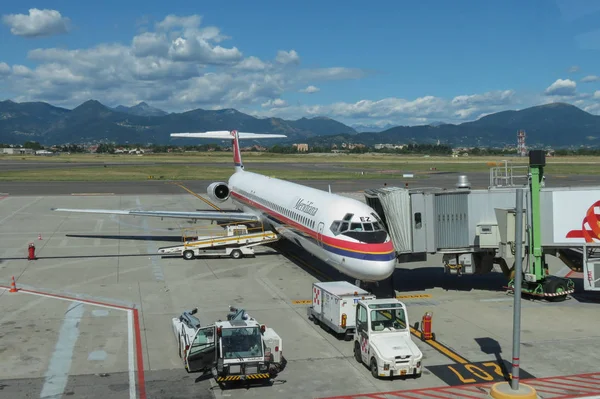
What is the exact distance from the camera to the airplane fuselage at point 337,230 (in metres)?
23.0

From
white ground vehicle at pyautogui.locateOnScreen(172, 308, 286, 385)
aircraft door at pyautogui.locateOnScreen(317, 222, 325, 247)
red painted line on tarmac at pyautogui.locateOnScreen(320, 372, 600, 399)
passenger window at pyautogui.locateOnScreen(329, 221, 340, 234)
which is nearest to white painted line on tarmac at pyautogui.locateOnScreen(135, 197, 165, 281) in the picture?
aircraft door at pyautogui.locateOnScreen(317, 222, 325, 247)

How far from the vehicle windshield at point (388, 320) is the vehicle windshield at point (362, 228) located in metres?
5.58

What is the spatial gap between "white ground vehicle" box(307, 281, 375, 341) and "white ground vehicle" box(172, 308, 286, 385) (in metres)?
2.81

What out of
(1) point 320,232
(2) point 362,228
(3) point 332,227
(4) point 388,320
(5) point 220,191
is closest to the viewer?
(4) point 388,320

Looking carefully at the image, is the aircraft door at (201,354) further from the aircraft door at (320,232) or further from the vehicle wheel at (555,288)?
the vehicle wheel at (555,288)

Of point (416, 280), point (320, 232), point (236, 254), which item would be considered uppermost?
point (320, 232)

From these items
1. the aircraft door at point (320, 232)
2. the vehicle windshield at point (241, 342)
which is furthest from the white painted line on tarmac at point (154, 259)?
the vehicle windshield at point (241, 342)

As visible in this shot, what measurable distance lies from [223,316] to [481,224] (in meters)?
11.5

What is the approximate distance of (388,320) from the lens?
698 inches

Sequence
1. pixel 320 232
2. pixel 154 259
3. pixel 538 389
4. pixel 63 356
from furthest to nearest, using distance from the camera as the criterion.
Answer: pixel 154 259 < pixel 320 232 < pixel 63 356 < pixel 538 389

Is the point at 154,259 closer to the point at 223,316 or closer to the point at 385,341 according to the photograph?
the point at 223,316

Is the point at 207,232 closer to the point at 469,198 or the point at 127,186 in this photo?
the point at 469,198

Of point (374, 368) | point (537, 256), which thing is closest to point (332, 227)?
point (537, 256)

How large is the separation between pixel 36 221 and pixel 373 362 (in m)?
40.4
